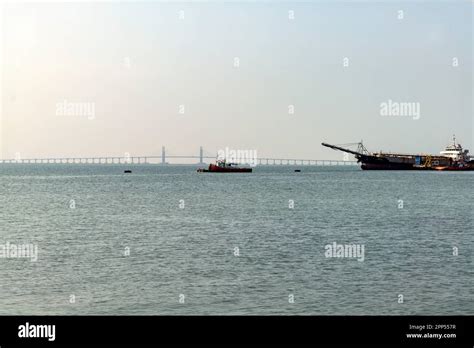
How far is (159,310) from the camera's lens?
2578 cm

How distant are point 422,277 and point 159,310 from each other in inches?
550
